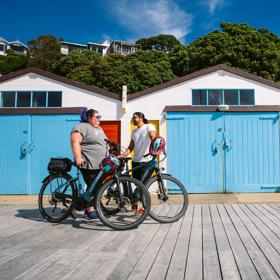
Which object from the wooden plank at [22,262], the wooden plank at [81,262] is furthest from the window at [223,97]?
the wooden plank at [22,262]

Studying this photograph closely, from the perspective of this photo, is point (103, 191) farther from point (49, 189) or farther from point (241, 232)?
point (241, 232)

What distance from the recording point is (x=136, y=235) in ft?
10.9

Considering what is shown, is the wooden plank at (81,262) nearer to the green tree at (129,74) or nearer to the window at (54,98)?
the window at (54,98)

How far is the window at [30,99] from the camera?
809cm

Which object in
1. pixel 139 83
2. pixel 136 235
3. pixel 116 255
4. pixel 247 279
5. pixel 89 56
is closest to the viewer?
pixel 247 279

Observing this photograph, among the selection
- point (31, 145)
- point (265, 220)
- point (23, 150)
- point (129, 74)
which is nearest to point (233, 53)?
point (129, 74)

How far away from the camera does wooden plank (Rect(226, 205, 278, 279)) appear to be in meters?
2.24

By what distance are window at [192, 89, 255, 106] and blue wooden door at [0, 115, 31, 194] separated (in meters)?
4.69

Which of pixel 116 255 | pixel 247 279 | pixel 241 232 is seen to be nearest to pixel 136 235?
pixel 116 255

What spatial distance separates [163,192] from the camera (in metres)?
4.07

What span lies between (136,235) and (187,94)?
531 cm

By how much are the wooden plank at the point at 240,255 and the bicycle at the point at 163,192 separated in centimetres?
66

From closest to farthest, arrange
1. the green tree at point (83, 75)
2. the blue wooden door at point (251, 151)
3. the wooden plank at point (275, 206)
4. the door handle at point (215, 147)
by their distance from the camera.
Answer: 1. the wooden plank at point (275, 206)
2. the blue wooden door at point (251, 151)
3. the door handle at point (215, 147)
4. the green tree at point (83, 75)

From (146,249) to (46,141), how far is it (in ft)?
18.9
